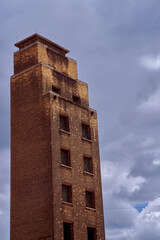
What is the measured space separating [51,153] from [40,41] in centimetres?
1547

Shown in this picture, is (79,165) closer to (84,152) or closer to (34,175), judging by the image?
(84,152)

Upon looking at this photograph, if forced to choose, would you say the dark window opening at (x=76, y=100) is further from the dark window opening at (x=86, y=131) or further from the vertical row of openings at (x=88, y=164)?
the vertical row of openings at (x=88, y=164)

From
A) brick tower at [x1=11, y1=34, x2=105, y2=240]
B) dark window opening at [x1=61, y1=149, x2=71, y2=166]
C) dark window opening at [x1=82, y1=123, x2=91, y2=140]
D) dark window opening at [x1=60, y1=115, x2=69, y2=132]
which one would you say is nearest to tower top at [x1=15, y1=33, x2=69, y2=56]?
brick tower at [x1=11, y1=34, x2=105, y2=240]

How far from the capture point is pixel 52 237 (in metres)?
40.4

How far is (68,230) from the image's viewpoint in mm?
43281

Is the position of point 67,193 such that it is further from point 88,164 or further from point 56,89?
point 56,89

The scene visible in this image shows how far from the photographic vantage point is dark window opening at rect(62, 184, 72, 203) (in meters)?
44.0

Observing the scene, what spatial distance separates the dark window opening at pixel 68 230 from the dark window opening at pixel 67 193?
7.89 ft

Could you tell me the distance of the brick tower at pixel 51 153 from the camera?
42.8 meters

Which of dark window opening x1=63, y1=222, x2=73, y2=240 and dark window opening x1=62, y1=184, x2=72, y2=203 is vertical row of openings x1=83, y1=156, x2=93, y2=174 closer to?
dark window opening x1=62, y1=184, x2=72, y2=203

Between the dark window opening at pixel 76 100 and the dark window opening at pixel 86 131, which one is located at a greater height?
the dark window opening at pixel 76 100

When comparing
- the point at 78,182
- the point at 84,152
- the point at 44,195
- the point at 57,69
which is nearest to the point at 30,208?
the point at 44,195

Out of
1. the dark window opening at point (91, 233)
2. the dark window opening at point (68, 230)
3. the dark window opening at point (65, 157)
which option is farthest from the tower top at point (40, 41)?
the dark window opening at point (91, 233)

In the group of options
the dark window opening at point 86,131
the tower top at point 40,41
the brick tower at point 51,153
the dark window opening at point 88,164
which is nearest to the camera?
the brick tower at point 51,153
